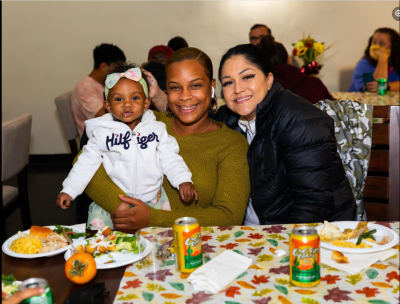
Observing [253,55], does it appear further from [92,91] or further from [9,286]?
[92,91]

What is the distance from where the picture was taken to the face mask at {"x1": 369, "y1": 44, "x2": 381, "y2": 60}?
4984 mm

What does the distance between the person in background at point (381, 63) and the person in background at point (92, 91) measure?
2638 millimetres

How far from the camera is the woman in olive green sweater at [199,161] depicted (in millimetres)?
1777

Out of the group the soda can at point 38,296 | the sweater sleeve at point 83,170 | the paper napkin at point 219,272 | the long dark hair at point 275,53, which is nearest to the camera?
the soda can at point 38,296

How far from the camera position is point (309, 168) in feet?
5.70

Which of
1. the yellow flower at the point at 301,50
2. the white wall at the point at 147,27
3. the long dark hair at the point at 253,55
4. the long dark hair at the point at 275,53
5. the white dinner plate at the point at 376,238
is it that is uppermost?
the white wall at the point at 147,27

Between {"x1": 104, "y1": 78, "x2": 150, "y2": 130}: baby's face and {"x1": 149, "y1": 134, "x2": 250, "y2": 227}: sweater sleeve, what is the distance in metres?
0.44

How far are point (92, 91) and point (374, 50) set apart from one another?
3109 millimetres

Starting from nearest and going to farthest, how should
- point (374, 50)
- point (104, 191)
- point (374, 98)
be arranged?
point (104, 191)
point (374, 98)
point (374, 50)

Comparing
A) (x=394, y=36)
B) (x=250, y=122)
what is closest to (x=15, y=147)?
(x=250, y=122)

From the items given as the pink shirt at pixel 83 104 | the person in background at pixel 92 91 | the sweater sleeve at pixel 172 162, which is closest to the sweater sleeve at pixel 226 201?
the sweater sleeve at pixel 172 162

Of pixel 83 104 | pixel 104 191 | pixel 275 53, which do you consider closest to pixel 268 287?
pixel 104 191

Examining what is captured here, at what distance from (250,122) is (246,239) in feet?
2.51

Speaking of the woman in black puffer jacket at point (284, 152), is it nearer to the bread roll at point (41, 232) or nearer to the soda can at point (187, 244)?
the soda can at point (187, 244)
